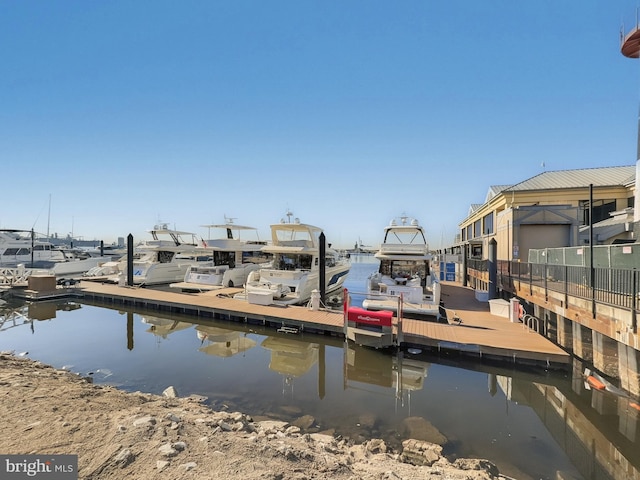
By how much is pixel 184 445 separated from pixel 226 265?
650 inches

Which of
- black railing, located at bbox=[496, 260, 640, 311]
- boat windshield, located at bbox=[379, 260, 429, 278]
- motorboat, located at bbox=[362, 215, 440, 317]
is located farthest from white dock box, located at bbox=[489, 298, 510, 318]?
boat windshield, located at bbox=[379, 260, 429, 278]

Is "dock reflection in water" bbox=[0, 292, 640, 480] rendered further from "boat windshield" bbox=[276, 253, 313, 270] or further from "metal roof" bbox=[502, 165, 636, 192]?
"metal roof" bbox=[502, 165, 636, 192]

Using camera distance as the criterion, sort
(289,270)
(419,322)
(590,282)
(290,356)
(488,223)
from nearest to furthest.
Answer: (590,282)
(290,356)
(419,322)
(289,270)
(488,223)

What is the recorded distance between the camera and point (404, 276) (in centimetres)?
1469

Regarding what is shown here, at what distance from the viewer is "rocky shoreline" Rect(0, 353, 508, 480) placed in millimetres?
3305

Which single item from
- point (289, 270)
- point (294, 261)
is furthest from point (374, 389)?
point (294, 261)

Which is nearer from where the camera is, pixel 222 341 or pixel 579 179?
pixel 222 341

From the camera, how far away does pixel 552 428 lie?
5.57m

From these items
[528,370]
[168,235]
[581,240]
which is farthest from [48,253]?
[581,240]

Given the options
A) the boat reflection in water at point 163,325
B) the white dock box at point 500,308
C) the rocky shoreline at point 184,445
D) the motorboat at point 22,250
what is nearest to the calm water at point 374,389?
the boat reflection in water at point 163,325

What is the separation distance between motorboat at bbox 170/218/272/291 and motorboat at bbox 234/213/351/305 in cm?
185

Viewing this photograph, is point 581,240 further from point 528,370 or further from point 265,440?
point 265,440

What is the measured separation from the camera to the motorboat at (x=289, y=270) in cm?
1393

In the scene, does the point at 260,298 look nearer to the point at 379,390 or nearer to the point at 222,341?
the point at 222,341
